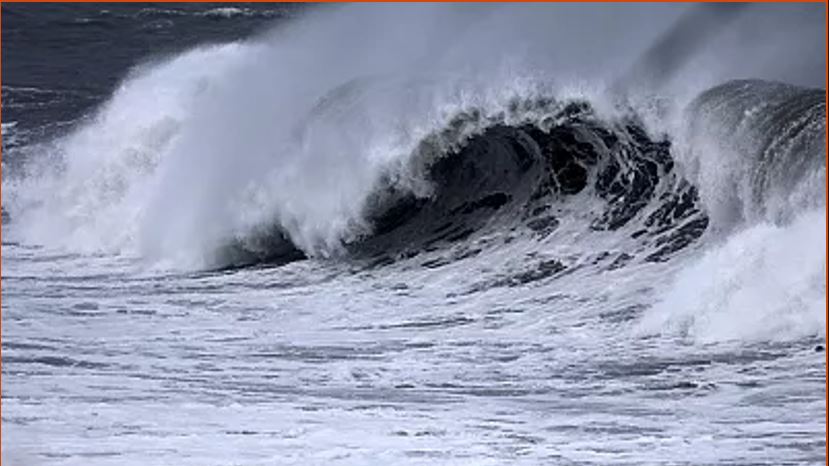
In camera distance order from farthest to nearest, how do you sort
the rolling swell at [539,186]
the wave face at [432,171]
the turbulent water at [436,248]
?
the rolling swell at [539,186] → the wave face at [432,171] → the turbulent water at [436,248]

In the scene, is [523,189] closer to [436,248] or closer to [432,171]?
[432,171]

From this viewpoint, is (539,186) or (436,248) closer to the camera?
(436,248)

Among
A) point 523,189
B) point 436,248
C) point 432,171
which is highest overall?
point 432,171

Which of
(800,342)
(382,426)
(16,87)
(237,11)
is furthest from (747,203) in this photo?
(237,11)

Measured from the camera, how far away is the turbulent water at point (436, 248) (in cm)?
1028

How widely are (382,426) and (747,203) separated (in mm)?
5172

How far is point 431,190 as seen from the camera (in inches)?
672

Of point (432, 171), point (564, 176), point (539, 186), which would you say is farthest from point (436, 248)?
point (564, 176)

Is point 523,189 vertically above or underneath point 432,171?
underneath

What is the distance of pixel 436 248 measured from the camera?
53.1ft

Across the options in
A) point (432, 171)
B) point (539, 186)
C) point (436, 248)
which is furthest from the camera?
point (432, 171)

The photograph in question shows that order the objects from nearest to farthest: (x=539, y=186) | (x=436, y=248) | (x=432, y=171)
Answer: (x=436, y=248)
(x=539, y=186)
(x=432, y=171)

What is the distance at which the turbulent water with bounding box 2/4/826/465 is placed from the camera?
10.3 metres

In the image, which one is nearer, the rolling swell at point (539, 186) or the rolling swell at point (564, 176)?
the rolling swell at point (564, 176)
